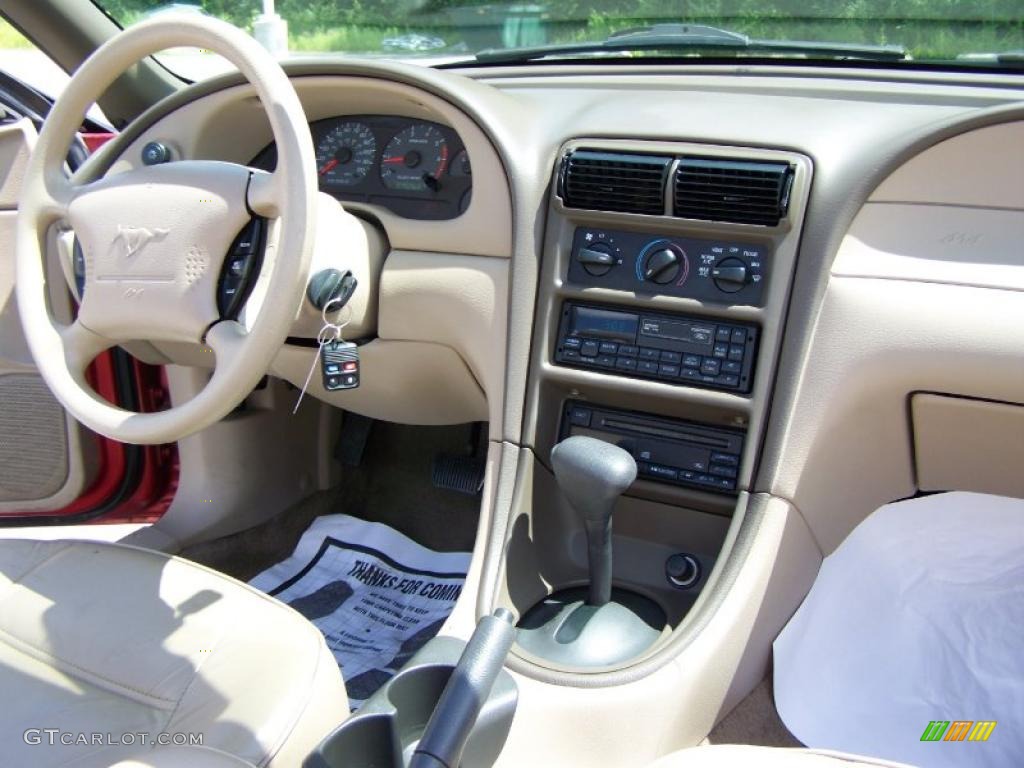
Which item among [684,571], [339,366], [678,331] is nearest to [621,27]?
[678,331]

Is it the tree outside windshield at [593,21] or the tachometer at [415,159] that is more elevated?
the tree outside windshield at [593,21]

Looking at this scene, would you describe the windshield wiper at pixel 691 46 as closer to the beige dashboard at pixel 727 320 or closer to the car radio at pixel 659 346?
the beige dashboard at pixel 727 320

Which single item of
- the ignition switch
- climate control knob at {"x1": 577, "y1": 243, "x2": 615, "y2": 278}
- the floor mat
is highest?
climate control knob at {"x1": 577, "y1": 243, "x2": 615, "y2": 278}

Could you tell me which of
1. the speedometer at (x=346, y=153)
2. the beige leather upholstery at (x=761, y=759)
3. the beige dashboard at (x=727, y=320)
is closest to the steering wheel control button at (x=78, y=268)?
the beige dashboard at (x=727, y=320)

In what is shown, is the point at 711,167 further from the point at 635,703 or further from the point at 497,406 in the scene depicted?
the point at 635,703

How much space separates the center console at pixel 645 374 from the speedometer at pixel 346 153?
0.45m

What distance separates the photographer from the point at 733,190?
1.47 m

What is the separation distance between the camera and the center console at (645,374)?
4.82 feet

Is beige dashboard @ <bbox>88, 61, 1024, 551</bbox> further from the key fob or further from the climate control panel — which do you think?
the key fob

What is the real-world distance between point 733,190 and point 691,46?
521mm

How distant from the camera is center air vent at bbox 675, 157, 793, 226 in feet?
4.75

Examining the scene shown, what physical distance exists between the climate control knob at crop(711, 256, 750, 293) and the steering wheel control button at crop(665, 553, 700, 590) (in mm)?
445

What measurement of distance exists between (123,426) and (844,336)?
1.00 meters

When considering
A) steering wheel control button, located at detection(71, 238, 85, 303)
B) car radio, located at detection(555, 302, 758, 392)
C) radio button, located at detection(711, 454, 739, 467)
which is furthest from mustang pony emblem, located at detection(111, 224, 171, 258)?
radio button, located at detection(711, 454, 739, 467)
